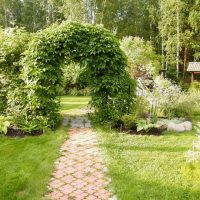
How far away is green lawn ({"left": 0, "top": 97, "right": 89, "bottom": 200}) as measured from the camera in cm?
452

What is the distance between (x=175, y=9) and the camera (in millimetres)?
23641

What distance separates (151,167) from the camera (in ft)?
17.4

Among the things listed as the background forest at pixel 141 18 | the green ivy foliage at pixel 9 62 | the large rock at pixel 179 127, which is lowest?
the large rock at pixel 179 127

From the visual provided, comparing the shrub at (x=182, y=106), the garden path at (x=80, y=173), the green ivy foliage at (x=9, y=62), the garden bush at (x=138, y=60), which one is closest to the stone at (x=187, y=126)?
the shrub at (x=182, y=106)

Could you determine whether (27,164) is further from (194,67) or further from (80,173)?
(194,67)

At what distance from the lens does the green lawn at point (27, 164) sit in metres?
4.52

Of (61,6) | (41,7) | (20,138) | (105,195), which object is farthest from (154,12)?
(105,195)

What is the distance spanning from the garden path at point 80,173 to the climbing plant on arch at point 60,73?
3.99ft

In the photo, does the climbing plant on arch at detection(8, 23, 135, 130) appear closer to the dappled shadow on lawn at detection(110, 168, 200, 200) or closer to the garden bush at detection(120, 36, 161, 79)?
the dappled shadow on lawn at detection(110, 168, 200, 200)

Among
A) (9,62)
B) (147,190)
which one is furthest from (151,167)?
(9,62)

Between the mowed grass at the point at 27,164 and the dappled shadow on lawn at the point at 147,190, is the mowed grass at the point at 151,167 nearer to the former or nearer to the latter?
the dappled shadow on lawn at the point at 147,190

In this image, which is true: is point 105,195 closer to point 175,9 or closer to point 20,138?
point 20,138

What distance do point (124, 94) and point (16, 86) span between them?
9.81 ft

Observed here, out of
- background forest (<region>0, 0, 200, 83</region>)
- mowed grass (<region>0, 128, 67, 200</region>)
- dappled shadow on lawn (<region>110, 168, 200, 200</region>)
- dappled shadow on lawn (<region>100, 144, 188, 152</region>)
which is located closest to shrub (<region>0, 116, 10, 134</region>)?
mowed grass (<region>0, 128, 67, 200</region>)
